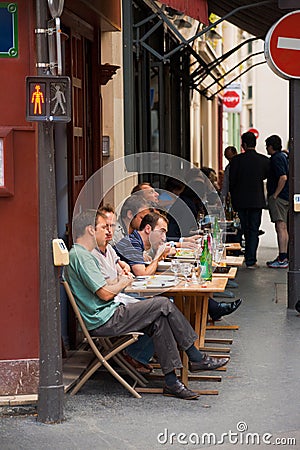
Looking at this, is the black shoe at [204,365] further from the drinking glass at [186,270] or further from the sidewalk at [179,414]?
the drinking glass at [186,270]

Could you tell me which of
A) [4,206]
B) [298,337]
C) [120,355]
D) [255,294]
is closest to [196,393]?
[120,355]

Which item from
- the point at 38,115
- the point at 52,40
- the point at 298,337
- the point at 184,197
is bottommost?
the point at 298,337

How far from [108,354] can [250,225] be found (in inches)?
291

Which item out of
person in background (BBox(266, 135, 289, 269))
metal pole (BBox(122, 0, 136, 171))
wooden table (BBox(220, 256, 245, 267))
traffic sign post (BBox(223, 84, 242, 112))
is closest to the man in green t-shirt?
wooden table (BBox(220, 256, 245, 267))

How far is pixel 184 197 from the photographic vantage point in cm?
1059

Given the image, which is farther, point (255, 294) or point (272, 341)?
point (255, 294)

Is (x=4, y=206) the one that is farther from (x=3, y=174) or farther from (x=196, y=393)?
(x=196, y=393)

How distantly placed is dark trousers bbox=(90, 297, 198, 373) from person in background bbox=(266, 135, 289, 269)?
7381 millimetres

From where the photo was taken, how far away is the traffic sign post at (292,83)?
10.0 m

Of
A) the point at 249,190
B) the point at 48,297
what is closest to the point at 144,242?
the point at 48,297

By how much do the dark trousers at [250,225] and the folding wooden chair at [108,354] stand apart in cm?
695

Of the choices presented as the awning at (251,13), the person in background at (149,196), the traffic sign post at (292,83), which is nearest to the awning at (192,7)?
the traffic sign post at (292,83)

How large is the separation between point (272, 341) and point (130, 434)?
312cm

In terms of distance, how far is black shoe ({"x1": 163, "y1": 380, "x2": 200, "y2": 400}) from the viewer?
22.5ft
